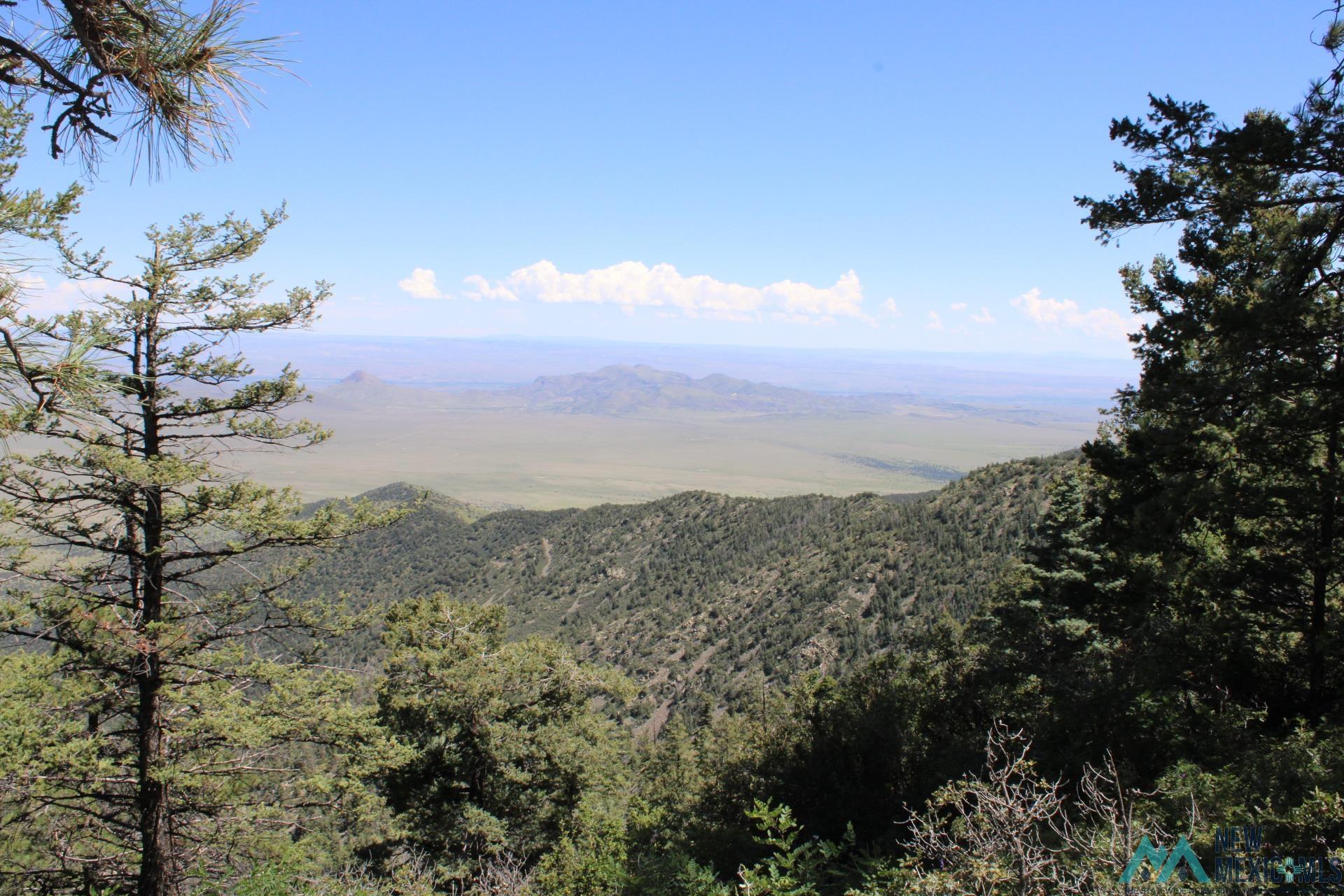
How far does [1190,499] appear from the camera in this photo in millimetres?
7301

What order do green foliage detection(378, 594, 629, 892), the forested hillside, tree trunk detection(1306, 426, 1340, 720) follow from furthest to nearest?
the forested hillside, green foliage detection(378, 594, 629, 892), tree trunk detection(1306, 426, 1340, 720)

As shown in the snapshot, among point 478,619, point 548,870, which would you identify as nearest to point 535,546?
point 478,619

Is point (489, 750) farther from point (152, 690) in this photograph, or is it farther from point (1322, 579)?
point (1322, 579)

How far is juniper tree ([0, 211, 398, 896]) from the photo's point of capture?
232 inches

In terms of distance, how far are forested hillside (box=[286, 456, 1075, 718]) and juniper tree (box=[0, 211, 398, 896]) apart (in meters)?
19.8

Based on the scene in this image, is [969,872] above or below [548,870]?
above

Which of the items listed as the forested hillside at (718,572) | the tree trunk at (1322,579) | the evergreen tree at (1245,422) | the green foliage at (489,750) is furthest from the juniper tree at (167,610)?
the forested hillside at (718,572)

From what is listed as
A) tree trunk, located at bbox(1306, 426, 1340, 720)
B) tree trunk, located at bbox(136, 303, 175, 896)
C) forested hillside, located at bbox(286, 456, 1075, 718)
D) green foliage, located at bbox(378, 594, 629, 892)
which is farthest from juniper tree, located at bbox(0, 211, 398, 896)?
forested hillside, located at bbox(286, 456, 1075, 718)

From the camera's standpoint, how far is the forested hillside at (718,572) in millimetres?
36094

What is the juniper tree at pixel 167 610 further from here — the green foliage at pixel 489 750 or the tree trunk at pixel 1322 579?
the tree trunk at pixel 1322 579

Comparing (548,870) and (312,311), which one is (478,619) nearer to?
(548,870)

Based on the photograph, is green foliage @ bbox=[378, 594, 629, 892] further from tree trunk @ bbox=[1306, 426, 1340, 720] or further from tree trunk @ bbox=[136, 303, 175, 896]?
tree trunk @ bbox=[1306, 426, 1340, 720]

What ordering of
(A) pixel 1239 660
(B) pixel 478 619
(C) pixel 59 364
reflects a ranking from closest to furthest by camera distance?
(C) pixel 59 364 → (A) pixel 1239 660 → (B) pixel 478 619

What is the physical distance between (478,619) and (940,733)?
10.7m
